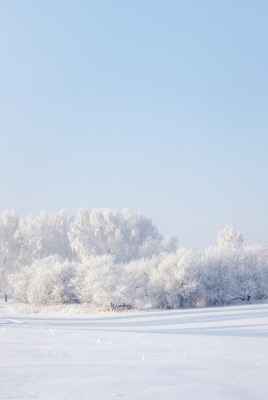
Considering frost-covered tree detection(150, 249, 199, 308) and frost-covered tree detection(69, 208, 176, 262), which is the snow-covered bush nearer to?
frost-covered tree detection(150, 249, 199, 308)

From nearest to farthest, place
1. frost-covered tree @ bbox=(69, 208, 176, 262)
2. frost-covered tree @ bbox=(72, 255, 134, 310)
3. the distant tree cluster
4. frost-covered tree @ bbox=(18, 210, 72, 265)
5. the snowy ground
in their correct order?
the snowy ground
frost-covered tree @ bbox=(72, 255, 134, 310)
the distant tree cluster
frost-covered tree @ bbox=(69, 208, 176, 262)
frost-covered tree @ bbox=(18, 210, 72, 265)

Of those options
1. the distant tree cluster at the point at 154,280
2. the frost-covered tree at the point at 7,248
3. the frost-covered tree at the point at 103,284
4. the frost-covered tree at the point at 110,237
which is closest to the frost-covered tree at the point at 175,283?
the distant tree cluster at the point at 154,280

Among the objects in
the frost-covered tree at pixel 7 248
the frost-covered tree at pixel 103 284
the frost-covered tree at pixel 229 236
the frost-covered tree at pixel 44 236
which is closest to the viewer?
the frost-covered tree at pixel 103 284

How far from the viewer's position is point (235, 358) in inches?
363

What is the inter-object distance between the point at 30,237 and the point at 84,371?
5536 centimetres

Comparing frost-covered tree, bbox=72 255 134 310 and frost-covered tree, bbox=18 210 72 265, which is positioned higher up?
frost-covered tree, bbox=18 210 72 265

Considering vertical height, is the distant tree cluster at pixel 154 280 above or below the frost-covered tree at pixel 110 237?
below

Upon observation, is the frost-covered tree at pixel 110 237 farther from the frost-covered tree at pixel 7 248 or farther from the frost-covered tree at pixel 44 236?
the frost-covered tree at pixel 7 248

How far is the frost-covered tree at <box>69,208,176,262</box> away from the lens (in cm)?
5650

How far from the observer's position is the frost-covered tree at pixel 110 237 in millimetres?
56500

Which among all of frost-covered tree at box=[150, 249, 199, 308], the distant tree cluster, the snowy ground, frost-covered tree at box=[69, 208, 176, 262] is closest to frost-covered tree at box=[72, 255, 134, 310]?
the distant tree cluster

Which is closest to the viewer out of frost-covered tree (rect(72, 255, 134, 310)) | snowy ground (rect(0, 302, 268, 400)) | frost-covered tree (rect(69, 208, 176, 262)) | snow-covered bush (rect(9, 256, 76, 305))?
snowy ground (rect(0, 302, 268, 400))

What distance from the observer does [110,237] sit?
57.2 m

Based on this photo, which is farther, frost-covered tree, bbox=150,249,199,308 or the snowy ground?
frost-covered tree, bbox=150,249,199,308
